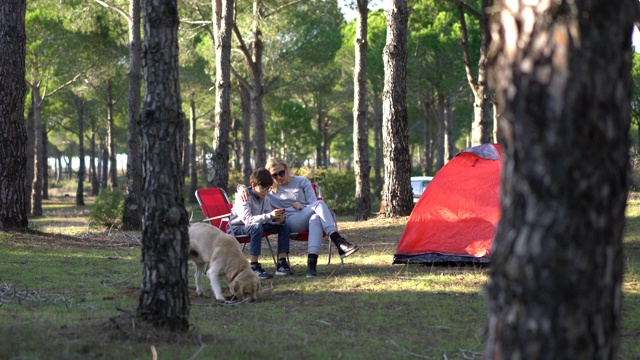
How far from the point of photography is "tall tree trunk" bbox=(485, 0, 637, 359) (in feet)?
7.90

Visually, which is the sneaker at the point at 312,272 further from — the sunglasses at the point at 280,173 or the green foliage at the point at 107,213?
the green foliage at the point at 107,213

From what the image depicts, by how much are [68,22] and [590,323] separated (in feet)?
72.7

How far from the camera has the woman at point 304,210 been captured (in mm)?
7805

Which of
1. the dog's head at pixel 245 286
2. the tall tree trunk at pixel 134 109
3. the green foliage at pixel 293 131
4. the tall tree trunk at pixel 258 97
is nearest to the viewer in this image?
the dog's head at pixel 245 286

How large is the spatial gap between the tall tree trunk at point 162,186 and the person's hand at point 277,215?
125 inches

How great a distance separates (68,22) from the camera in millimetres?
22484

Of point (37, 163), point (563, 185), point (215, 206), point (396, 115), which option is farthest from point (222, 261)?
point (37, 163)

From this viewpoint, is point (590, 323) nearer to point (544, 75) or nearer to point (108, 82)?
point (544, 75)

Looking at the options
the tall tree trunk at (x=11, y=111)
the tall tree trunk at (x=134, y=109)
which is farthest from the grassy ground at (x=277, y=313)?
the tall tree trunk at (x=134, y=109)

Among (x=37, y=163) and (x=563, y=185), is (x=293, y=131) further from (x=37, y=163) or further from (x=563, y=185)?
(x=563, y=185)

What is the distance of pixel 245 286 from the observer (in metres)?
6.23

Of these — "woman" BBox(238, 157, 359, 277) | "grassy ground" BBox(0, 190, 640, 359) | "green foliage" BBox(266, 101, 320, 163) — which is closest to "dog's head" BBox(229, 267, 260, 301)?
"grassy ground" BBox(0, 190, 640, 359)

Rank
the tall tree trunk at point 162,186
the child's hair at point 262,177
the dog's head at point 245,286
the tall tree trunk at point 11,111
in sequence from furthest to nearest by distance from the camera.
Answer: the tall tree trunk at point 11,111 → the child's hair at point 262,177 → the dog's head at point 245,286 → the tall tree trunk at point 162,186

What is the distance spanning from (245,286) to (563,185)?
4132 mm
